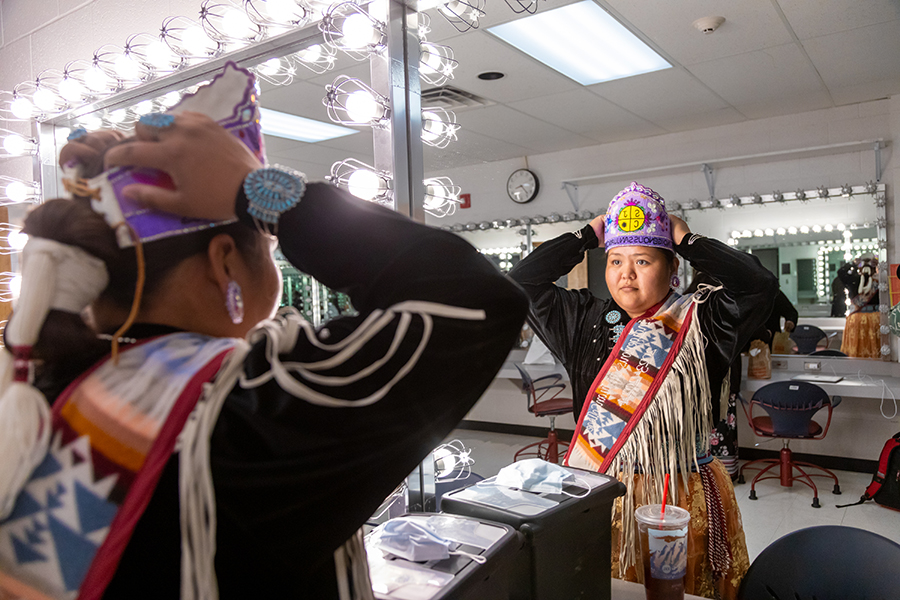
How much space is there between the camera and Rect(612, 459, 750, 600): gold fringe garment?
1.48 m

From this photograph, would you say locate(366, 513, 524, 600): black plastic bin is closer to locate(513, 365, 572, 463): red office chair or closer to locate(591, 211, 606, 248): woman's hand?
locate(591, 211, 606, 248): woman's hand

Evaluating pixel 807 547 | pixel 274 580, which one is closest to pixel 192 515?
pixel 274 580

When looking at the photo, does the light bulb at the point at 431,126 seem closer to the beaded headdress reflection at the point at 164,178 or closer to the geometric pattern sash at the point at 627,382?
the geometric pattern sash at the point at 627,382

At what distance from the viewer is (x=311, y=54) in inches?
61.7

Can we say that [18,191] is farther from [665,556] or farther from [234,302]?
[665,556]

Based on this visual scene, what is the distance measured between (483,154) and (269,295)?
4.70m

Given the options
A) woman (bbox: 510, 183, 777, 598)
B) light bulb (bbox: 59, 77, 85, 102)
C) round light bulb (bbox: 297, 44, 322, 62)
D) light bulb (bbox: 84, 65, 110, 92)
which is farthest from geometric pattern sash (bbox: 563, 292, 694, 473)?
light bulb (bbox: 59, 77, 85, 102)

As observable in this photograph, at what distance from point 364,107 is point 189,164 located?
826 mm

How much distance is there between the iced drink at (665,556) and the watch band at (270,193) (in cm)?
92

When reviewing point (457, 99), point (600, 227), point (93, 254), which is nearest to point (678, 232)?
point (600, 227)

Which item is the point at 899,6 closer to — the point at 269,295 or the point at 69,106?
the point at 269,295

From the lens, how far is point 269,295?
611 mm

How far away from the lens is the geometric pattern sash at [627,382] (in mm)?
1559

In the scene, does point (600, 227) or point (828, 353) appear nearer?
point (600, 227)
